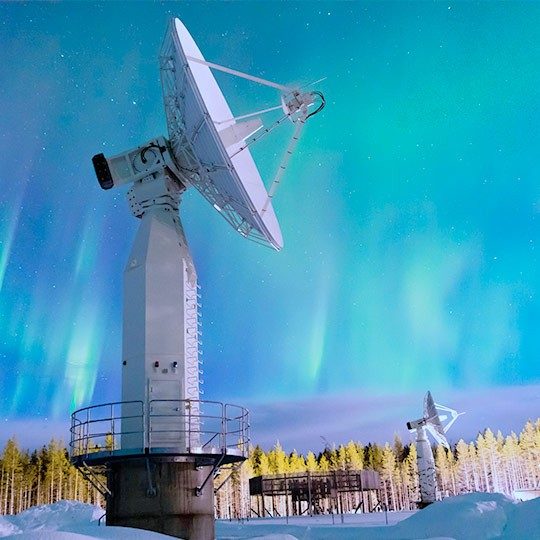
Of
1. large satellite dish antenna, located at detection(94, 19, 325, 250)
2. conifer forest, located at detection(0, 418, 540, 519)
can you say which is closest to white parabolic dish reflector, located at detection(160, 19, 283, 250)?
large satellite dish antenna, located at detection(94, 19, 325, 250)

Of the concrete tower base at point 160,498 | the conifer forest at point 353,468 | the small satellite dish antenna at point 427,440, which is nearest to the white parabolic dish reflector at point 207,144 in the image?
the concrete tower base at point 160,498

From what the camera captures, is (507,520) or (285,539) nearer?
(285,539)

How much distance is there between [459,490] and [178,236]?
108 meters

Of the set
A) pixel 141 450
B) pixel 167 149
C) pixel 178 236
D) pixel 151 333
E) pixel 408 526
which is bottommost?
pixel 408 526

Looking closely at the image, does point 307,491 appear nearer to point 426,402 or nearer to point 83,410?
point 426,402

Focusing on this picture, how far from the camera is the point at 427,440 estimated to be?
41781mm

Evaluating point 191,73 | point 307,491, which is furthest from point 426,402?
point 191,73

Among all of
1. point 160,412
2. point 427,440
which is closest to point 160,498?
point 160,412

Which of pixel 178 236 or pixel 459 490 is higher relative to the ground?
pixel 178 236

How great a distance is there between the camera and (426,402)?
147 feet

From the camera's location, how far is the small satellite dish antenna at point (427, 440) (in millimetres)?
40300

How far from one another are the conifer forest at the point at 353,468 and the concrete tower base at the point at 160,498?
244 ft

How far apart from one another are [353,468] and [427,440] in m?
65.7

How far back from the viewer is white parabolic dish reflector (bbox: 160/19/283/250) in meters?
18.6
